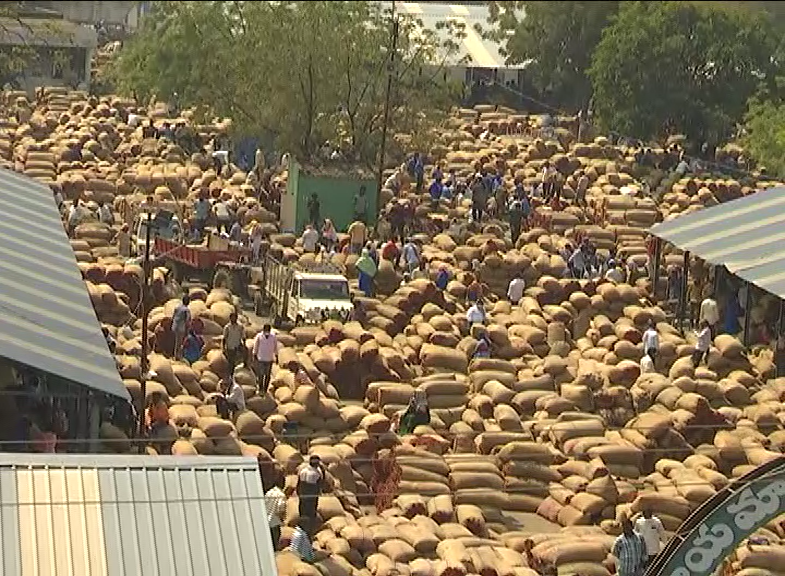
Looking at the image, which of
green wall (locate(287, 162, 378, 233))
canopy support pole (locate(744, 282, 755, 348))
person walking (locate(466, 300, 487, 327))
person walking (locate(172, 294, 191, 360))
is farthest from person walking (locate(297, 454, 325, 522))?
green wall (locate(287, 162, 378, 233))

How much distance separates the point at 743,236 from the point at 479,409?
675cm

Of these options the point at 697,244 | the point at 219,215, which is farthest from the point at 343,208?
the point at 697,244

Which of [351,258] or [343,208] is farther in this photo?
[343,208]

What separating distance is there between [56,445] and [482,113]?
37.6m

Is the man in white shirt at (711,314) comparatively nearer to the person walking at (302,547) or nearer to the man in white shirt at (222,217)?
the man in white shirt at (222,217)

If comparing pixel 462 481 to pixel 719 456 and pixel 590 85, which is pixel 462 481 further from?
pixel 590 85

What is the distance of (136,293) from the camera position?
2405 cm

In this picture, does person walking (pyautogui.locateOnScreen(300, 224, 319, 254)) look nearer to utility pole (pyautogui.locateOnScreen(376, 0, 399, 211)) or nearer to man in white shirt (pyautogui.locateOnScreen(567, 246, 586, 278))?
utility pole (pyautogui.locateOnScreen(376, 0, 399, 211))

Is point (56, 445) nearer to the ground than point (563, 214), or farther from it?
farther from it

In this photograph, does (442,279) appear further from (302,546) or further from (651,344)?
(302,546)

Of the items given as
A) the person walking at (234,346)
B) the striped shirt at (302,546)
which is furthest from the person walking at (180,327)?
the striped shirt at (302,546)

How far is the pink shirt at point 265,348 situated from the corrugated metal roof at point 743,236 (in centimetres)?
634

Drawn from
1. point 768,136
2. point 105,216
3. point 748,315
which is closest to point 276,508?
point 748,315

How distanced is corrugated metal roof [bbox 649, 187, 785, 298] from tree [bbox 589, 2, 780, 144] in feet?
58.9
